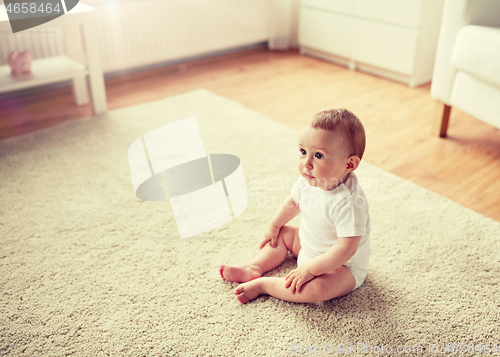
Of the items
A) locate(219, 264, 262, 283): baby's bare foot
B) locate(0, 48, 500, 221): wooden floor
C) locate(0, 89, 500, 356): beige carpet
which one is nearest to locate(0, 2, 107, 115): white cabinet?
locate(0, 48, 500, 221): wooden floor

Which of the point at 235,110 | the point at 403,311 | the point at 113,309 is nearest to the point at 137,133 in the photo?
the point at 235,110

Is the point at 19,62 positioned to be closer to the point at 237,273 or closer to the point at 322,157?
the point at 237,273

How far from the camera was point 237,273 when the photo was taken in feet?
3.47

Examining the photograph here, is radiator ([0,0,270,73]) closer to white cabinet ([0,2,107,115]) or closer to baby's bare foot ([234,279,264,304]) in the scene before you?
white cabinet ([0,2,107,115])

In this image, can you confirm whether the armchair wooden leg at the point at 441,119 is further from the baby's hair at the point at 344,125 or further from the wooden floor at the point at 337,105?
the baby's hair at the point at 344,125

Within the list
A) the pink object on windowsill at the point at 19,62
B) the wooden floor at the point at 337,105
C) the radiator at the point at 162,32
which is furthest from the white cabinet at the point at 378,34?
the pink object on windowsill at the point at 19,62

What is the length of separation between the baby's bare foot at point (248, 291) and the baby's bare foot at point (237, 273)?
1.5 inches

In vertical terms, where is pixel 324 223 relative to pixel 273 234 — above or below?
above

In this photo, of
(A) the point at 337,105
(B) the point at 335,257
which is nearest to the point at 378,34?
(A) the point at 337,105

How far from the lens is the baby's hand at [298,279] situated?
96 cm

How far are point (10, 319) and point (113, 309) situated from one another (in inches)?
8.9

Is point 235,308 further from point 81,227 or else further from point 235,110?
point 235,110

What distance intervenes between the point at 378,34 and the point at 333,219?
6.11ft

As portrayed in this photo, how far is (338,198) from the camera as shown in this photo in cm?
92
